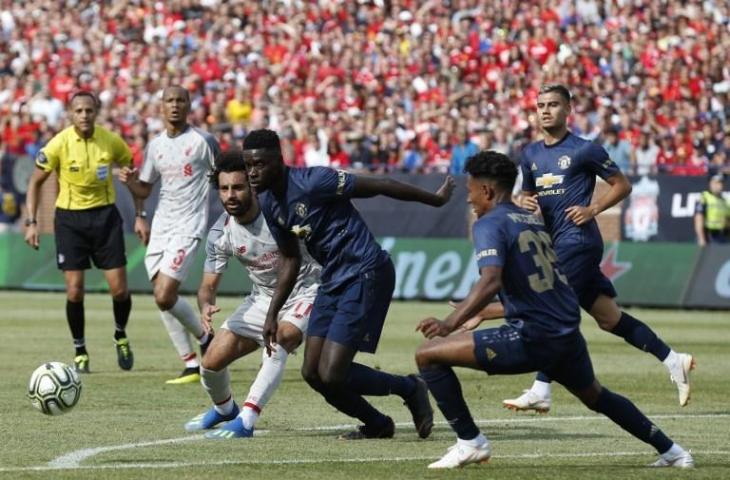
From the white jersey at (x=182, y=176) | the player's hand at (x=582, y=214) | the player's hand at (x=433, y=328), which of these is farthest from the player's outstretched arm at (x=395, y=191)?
the white jersey at (x=182, y=176)

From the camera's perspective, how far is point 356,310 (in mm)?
10070

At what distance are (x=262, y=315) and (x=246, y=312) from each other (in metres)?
0.12

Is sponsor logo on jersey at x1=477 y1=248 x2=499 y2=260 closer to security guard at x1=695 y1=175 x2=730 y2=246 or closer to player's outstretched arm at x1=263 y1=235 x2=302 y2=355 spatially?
player's outstretched arm at x1=263 y1=235 x2=302 y2=355

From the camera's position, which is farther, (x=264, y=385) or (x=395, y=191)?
(x=264, y=385)

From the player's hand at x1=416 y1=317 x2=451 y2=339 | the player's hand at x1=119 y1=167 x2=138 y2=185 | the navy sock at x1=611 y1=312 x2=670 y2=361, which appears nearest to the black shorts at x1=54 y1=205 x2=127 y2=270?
the player's hand at x1=119 y1=167 x2=138 y2=185

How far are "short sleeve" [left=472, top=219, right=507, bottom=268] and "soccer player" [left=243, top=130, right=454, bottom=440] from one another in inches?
45.3

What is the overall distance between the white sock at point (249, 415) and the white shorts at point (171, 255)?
426 centimetres

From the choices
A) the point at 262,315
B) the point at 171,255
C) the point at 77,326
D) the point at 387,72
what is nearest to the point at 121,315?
the point at 77,326

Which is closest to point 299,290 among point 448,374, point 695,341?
point 448,374

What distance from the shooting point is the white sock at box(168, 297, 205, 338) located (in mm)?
14719

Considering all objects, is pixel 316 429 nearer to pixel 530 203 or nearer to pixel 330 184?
pixel 330 184

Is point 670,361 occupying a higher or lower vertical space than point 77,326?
higher

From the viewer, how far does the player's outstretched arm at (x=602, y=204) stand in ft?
38.5

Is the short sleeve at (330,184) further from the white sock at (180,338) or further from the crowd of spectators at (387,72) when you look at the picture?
the crowd of spectators at (387,72)
